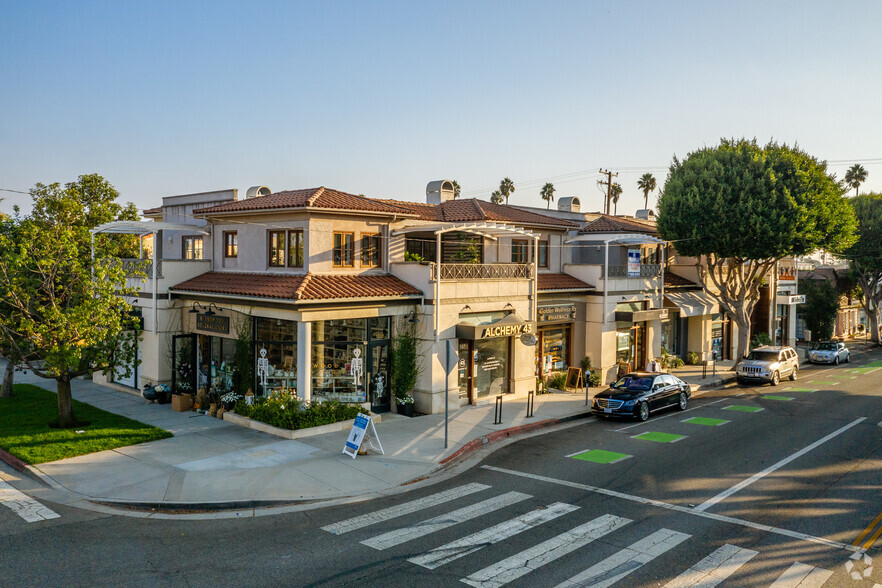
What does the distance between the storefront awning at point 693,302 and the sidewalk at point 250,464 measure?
14.7m

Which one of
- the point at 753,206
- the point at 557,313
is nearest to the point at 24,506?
the point at 557,313

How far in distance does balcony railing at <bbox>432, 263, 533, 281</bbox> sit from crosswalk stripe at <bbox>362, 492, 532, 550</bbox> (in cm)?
981

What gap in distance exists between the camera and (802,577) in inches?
362

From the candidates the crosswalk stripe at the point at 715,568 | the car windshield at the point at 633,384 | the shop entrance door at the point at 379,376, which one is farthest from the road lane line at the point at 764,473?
the shop entrance door at the point at 379,376

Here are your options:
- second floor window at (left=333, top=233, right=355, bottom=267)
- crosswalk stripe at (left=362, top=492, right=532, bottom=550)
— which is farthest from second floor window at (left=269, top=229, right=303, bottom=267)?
crosswalk stripe at (left=362, top=492, right=532, bottom=550)

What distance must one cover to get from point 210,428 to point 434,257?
10.8m

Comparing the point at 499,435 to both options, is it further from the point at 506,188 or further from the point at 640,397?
the point at 506,188

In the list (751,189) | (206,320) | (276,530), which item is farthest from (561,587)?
(751,189)

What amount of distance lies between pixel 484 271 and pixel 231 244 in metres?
9.73

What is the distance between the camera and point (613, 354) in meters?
29.1

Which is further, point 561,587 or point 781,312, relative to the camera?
point 781,312

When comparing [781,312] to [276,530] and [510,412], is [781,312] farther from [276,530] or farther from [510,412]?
[276,530]

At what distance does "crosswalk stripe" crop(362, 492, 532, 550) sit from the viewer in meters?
10.5

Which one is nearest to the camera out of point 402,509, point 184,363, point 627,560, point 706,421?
point 627,560
